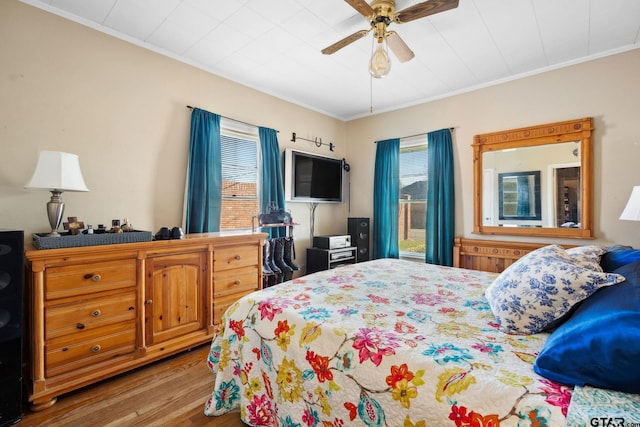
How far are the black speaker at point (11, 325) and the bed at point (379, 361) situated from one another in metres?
1.09

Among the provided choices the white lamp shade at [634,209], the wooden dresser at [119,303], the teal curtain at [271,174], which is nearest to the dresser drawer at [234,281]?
the wooden dresser at [119,303]

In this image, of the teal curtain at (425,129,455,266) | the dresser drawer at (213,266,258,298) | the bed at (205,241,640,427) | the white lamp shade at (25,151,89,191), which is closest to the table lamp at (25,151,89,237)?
the white lamp shade at (25,151,89,191)

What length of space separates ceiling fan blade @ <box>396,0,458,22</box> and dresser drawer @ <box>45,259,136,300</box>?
2508mm

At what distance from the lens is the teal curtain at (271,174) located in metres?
3.61

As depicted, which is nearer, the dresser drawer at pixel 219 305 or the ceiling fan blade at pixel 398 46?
the ceiling fan blade at pixel 398 46

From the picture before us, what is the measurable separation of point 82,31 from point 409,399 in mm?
3317

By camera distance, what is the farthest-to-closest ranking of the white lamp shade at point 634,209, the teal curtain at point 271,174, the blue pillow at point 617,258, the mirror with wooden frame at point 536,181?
1. the teal curtain at point 271,174
2. the mirror with wooden frame at point 536,181
3. the white lamp shade at point 634,209
4. the blue pillow at point 617,258

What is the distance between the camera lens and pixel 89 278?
194 cm

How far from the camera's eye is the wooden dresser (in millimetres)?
1783

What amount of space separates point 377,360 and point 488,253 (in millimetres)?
2932

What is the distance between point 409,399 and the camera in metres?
0.94

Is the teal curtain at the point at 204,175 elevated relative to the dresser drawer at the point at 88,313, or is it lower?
elevated

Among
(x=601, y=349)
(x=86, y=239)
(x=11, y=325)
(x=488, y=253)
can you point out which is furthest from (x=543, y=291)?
(x=11, y=325)

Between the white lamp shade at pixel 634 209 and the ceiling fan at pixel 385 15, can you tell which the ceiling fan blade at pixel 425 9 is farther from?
the white lamp shade at pixel 634 209
